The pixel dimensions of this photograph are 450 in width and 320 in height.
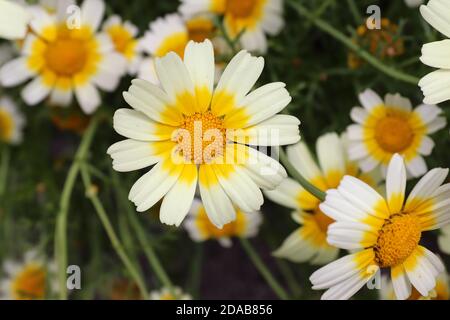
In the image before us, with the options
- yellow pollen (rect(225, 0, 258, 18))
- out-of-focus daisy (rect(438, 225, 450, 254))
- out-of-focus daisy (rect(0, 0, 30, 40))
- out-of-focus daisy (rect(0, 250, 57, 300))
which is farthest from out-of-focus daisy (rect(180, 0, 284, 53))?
out-of-focus daisy (rect(0, 250, 57, 300))

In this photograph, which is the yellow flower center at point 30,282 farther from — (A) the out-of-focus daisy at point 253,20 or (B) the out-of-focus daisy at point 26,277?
(A) the out-of-focus daisy at point 253,20

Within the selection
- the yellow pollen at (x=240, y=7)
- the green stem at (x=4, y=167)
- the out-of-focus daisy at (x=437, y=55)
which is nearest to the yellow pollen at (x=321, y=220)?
the out-of-focus daisy at (x=437, y=55)

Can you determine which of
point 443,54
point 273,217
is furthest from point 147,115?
point 273,217

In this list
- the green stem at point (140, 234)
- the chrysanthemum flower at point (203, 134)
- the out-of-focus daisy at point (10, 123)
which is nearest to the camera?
the chrysanthemum flower at point (203, 134)

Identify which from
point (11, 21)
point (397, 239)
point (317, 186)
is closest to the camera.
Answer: point (397, 239)

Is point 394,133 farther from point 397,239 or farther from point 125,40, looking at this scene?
point 125,40

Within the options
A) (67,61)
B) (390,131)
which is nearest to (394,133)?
(390,131)

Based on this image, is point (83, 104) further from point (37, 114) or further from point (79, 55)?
point (37, 114)
